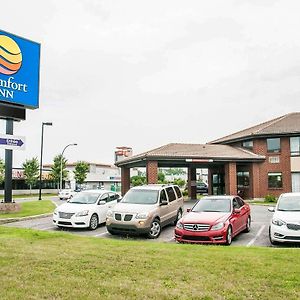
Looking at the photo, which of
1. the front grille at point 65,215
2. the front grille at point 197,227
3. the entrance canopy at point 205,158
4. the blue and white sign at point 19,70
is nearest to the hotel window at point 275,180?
the entrance canopy at point 205,158

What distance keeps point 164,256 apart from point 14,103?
47.8ft

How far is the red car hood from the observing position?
37.2ft

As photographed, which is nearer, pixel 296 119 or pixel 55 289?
pixel 55 289

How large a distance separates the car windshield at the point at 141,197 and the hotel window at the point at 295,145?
2362cm

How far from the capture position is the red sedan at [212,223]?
1109 cm

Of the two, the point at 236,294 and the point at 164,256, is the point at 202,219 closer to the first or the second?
the point at 164,256

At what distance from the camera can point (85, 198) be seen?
1636 cm

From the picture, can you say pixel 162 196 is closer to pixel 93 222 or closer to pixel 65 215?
pixel 93 222

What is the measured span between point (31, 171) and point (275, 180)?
42124mm

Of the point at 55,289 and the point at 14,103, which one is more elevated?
the point at 14,103

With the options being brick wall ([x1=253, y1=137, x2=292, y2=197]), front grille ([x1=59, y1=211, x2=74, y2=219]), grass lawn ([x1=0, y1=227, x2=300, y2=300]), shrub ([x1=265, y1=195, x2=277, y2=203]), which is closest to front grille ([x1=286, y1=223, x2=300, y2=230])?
grass lawn ([x1=0, y1=227, x2=300, y2=300])

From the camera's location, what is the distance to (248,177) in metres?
35.2

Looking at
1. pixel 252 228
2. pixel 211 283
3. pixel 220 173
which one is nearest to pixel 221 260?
pixel 211 283

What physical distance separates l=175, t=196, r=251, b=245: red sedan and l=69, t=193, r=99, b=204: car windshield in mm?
5144
